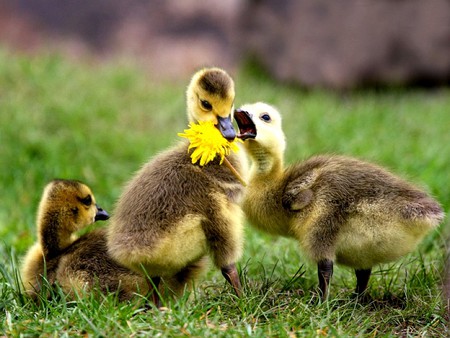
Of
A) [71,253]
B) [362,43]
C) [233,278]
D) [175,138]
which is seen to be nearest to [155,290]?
[233,278]

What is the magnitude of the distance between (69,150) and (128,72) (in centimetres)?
202

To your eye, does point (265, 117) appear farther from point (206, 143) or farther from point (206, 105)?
point (206, 143)

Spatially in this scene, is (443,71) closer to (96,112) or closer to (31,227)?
(96,112)

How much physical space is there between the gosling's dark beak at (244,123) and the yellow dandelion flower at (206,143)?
0.68 feet

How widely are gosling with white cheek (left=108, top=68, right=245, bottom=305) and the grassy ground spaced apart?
189 mm

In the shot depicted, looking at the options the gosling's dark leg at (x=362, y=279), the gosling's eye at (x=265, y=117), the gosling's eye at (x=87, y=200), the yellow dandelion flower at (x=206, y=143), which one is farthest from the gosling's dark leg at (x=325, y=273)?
the gosling's eye at (x=87, y=200)

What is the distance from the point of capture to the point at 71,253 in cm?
336

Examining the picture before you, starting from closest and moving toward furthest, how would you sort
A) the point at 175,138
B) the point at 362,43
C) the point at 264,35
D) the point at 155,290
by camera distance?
the point at 155,290
the point at 175,138
the point at 362,43
the point at 264,35

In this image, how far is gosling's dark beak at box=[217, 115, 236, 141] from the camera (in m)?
3.14

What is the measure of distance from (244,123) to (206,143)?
0.36 m

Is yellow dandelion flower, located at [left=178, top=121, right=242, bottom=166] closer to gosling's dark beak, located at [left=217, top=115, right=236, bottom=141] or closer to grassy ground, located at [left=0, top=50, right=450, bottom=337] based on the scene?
gosling's dark beak, located at [left=217, top=115, right=236, bottom=141]

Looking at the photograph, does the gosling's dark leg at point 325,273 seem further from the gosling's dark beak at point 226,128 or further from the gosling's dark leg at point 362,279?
the gosling's dark beak at point 226,128

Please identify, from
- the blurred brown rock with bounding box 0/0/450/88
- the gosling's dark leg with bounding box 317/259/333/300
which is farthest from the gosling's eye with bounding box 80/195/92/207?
the blurred brown rock with bounding box 0/0/450/88

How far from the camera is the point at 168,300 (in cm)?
319
